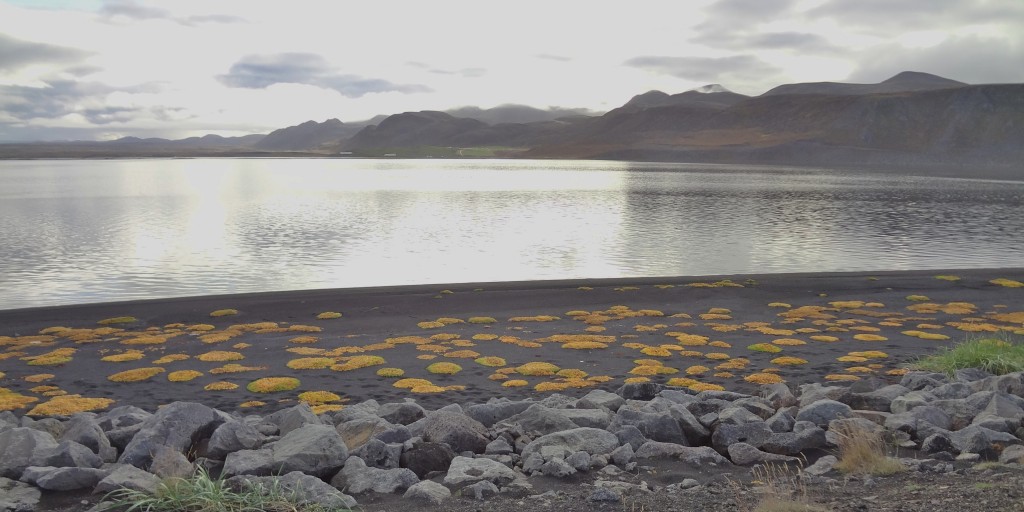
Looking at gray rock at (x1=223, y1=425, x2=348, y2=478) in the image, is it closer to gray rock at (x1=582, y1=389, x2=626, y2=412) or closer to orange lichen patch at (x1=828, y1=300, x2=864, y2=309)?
gray rock at (x1=582, y1=389, x2=626, y2=412)

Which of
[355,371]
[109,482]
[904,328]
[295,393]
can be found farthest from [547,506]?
[904,328]

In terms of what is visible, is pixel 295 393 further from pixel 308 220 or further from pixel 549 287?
pixel 308 220

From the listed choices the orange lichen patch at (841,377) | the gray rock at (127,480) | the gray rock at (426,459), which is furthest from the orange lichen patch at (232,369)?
the orange lichen patch at (841,377)

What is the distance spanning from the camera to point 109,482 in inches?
368

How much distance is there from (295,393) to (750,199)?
82.5m

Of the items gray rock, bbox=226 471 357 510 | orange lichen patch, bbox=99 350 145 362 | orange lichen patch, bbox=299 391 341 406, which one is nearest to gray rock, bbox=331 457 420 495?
gray rock, bbox=226 471 357 510

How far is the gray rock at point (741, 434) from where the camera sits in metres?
11.5

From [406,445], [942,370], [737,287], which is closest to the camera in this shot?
[406,445]

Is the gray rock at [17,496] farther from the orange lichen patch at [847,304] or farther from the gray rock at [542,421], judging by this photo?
the orange lichen patch at [847,304]

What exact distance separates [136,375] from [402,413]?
25.5ft

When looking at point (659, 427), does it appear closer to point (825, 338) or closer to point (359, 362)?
point (359, 362)

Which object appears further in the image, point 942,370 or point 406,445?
point 942,370

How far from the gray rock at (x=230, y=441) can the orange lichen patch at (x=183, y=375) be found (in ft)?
21.7

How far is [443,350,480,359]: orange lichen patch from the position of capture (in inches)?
750
